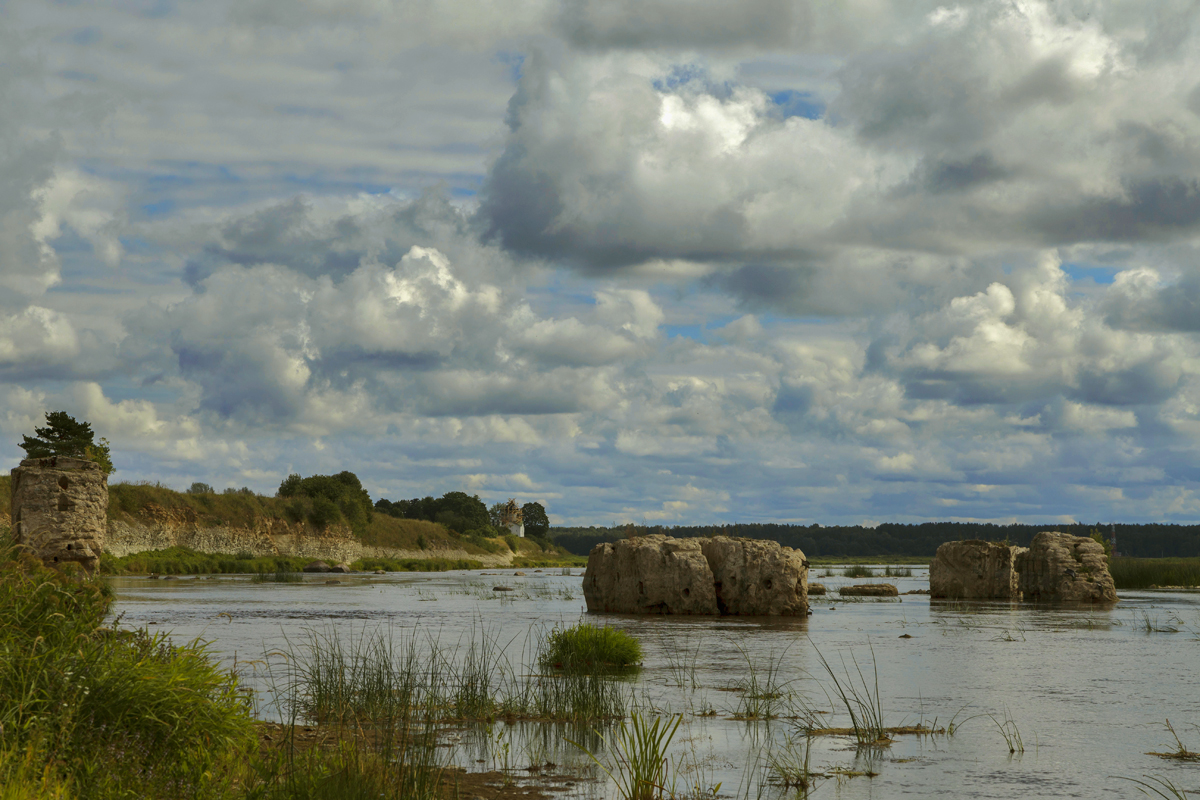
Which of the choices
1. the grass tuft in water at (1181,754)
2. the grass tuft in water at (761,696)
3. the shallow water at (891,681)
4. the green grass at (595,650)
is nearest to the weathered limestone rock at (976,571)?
the shallow water at (891,681)

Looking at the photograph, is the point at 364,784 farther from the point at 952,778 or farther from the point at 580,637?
the point at 580,637

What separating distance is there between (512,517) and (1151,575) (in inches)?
4663

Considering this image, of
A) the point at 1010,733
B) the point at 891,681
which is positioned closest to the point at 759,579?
the point at 891,681

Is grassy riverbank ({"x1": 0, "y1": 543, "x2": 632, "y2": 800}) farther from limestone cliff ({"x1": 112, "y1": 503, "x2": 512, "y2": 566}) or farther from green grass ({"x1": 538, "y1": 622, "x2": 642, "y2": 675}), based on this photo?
limestone cliff ({"x1": 112, "y1": 503, "x2": 512, "y2": 566})

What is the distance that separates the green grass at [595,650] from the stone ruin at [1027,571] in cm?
2486

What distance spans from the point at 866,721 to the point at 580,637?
5.99 meters

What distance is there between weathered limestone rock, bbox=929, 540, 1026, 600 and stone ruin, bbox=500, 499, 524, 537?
12188 cm

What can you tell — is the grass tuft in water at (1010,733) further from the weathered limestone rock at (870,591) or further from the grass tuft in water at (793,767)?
the weathered limestone rock at (870,591)

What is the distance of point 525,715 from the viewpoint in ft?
35.8

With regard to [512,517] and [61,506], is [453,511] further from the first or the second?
[61,506]

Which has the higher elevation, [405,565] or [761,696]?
[761,696]

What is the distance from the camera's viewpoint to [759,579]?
88.1 feet

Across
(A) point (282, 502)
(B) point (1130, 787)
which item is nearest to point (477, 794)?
(B) point (1130, 787)

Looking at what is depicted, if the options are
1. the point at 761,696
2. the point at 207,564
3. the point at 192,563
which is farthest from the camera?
the point at 207,564
